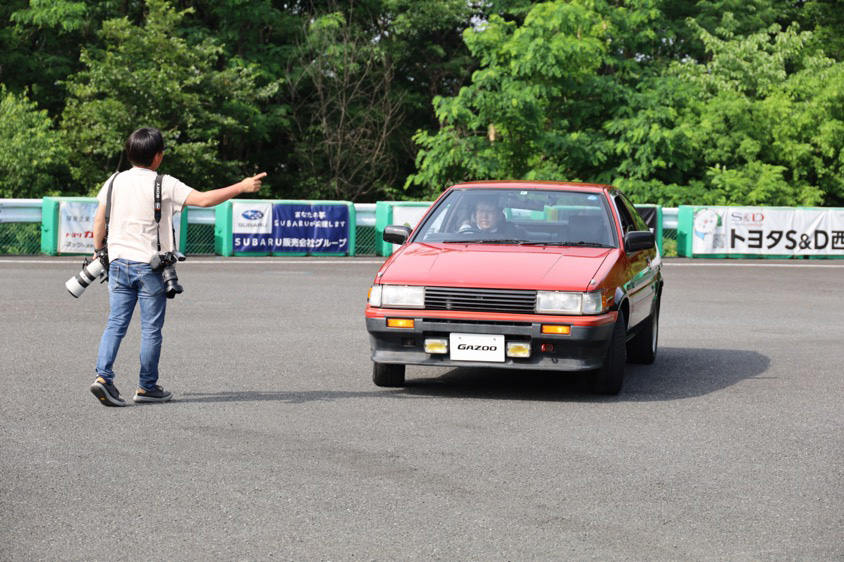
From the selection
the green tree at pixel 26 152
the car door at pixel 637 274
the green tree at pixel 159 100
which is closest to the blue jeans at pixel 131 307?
the car door at pixel 637 274

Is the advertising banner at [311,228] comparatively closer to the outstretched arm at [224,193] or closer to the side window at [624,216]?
the side window at [624,216]

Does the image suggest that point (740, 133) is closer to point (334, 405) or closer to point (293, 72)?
point (293, 72)

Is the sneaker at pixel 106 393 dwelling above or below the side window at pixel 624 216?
below

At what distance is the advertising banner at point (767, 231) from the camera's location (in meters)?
28.0

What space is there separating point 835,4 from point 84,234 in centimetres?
3049

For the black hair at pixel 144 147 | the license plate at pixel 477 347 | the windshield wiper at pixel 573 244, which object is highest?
the black hair at pixel 144 147

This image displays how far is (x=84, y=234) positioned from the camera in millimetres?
24438

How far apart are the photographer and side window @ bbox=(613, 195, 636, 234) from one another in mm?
3193

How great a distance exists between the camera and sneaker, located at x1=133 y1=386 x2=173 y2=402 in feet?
26.0

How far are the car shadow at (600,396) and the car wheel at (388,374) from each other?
111 mm

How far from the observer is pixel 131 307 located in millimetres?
7789

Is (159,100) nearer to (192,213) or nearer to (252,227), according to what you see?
(192,213)

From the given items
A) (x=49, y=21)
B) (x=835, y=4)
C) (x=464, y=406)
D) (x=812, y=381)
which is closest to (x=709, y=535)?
(x=464, y=406)

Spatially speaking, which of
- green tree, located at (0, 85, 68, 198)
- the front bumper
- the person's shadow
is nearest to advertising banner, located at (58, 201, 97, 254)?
green tree, located at (0, 85, 68, 198)
